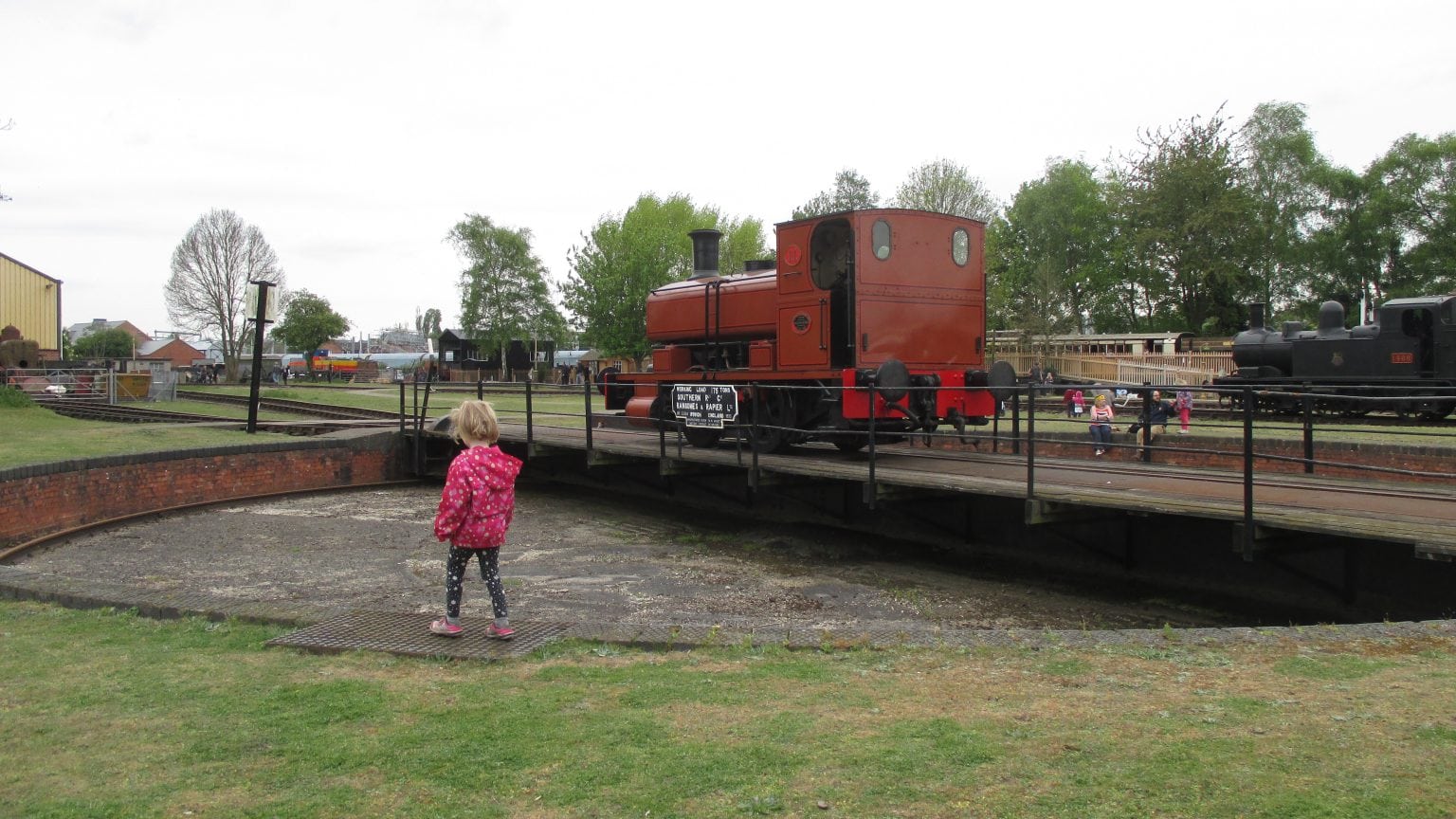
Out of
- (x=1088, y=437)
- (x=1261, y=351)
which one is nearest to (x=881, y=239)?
(x=1088, y=437)

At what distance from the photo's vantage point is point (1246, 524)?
7250 millimetres

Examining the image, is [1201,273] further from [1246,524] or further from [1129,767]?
[1129,767]

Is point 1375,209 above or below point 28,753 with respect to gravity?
above

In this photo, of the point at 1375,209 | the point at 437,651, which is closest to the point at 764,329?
the point at 437,651

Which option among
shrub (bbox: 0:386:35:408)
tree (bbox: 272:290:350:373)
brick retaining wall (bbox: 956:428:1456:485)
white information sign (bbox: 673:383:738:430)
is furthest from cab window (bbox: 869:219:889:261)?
tree (bbox: 272:290:350:373)

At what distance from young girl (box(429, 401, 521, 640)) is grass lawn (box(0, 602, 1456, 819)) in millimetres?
604

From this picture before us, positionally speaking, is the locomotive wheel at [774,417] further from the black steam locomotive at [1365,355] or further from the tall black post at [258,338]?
the black steam locomotive at [1365,355]

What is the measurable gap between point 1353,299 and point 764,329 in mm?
43052

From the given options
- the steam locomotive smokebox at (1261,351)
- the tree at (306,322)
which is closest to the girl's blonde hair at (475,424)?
the steam locomotive smokebox at (1261,351)

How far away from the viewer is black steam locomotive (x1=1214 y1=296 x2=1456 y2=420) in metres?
20.2

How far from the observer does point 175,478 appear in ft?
45.1

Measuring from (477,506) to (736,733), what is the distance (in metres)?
2.45

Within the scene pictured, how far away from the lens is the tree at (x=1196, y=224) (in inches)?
1676

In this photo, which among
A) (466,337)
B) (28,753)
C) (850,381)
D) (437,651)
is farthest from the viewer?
(466,337)
